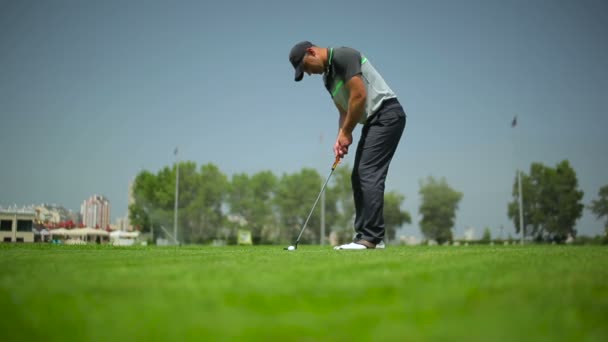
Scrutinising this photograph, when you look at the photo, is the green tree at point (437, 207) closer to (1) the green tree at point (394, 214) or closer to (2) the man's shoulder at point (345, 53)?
(1) the green tree at point (394, 214)

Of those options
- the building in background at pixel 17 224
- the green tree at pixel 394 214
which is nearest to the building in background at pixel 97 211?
the building in background at pixel 17 224

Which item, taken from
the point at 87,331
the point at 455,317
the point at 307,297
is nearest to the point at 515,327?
the point at 455,317

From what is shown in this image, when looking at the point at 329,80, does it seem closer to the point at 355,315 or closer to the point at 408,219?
the point at 355,315

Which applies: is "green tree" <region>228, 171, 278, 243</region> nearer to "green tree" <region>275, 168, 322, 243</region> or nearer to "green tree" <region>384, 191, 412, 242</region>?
"green tree" <region>275, 168, 322, 243</region>

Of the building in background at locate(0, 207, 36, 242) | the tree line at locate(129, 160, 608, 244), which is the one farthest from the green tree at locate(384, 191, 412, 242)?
the building in background at locate(0, 207, 36, 242)

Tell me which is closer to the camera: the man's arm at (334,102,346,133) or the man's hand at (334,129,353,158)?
the man's hand at (334,129,353,158)

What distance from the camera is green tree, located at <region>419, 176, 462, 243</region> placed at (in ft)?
218

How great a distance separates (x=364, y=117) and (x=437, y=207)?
63878 mm

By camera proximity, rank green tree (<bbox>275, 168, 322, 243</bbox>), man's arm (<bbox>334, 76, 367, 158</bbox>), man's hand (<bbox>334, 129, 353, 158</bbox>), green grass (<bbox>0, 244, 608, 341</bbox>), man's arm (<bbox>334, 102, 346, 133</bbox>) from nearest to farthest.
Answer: green grass (<bbox>0, 244, 608, 341</bbox>), man's arm (<bbox>334, 76, 367, 158</bbox>), man's hand (<bbox>334, 129, 353, 158</bbox>), man's arm (<bbox>334, 102, 346, 133</bbox>), green tree (<bbox>275, 168, 322, 243</bbox>)

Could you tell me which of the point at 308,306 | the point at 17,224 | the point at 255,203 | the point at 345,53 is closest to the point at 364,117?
the point at 345,53

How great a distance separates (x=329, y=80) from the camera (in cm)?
531

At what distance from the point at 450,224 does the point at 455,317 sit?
68107mm

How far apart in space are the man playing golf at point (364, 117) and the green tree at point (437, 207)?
208 feet

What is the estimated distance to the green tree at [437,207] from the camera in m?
66.4
